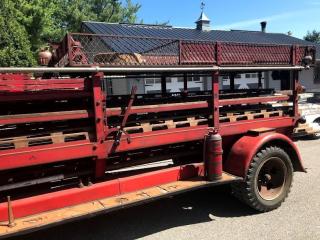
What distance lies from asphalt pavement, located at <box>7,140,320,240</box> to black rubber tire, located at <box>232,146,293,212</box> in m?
0.12

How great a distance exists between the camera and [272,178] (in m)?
5.56

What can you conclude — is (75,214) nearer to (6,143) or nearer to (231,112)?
(6,143)

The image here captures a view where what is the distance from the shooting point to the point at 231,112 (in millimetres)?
5562

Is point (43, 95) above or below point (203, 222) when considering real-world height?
above

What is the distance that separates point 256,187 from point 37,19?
20045 mm

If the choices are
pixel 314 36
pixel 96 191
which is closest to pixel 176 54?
pixel 96 191

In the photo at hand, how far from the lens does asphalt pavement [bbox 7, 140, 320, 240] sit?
466 centimetres

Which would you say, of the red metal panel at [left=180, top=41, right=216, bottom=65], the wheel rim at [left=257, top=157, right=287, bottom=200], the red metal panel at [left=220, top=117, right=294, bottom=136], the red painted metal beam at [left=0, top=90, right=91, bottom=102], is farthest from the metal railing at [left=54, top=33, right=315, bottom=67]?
the wheel rim at [left=257, top=157, right=287, bottom=200]

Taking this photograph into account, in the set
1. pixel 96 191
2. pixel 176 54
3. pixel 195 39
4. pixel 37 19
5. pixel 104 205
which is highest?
pixel 37 19

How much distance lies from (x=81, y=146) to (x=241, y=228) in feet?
7.40

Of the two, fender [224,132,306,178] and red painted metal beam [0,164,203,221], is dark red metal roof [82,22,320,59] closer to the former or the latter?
fender [224,132,306,178]

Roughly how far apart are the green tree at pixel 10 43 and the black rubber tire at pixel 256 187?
10866 millimetres

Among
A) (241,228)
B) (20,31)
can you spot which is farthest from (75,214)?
(20,31)

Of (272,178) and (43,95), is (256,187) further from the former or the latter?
(43,95)
